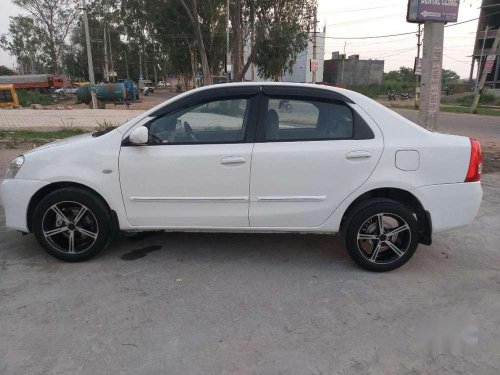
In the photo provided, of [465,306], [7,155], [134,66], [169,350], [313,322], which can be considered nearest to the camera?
[169,350]

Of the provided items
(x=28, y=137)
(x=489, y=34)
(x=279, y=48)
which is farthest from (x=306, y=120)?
(x=489, y=34)

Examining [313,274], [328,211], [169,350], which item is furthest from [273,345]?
[328,211]

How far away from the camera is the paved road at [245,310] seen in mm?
2670

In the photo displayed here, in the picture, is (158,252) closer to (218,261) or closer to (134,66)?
(218,261)

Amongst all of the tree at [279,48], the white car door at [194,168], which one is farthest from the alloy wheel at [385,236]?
the tree at [279,48]

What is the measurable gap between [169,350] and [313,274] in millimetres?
1588

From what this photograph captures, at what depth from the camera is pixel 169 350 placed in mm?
2760

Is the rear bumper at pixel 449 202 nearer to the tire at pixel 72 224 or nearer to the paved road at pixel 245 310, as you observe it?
the paved road at pixel 245 310

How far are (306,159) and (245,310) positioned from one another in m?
1.37

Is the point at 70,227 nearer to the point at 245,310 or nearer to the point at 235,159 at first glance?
the point at 235,159

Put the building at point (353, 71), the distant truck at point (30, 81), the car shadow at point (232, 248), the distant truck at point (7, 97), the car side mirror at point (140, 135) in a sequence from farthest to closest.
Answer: the building at point (353, 71), the distant truck at point (30, 81), the distant truck at point (7, 97), the car shadow at point (232, 248), the car side mirror at point (140, 135)

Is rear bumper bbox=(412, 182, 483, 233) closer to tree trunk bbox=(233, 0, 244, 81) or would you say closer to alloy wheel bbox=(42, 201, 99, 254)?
alloy wheel bbox=(42, 201, 99, 254)

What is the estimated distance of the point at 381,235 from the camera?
385 centimetres

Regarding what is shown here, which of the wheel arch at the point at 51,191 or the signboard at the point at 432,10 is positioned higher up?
the signboard at the point at 432,10
